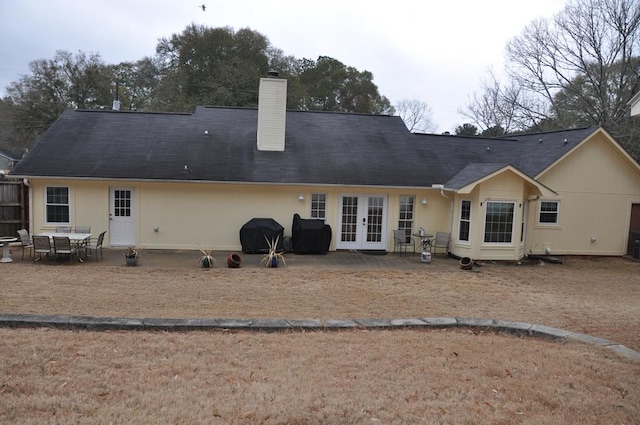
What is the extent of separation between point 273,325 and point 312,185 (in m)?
8.56

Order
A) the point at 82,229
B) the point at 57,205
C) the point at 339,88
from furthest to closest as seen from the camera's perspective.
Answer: the point at 339,88, the point at 57,205, the point at 82,229

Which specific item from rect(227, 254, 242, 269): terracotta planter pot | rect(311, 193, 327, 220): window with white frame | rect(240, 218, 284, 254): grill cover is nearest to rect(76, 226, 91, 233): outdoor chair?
rect(240, 218, 284, 254): grill cover

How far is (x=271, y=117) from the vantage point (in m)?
15.8

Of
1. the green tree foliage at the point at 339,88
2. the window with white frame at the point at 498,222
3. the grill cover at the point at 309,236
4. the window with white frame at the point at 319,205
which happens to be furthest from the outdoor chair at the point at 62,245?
the green tree foliage at the point at 339,88

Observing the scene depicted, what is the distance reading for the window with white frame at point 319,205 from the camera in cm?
1476

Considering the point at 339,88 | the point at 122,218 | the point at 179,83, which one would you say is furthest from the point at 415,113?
the point at 122,218

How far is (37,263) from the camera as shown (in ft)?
37.5

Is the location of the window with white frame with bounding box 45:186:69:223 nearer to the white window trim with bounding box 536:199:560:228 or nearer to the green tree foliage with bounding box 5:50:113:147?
the white window trim with bounding box 536:199:560:228

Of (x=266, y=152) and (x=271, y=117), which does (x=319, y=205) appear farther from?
(x=271, y=117)

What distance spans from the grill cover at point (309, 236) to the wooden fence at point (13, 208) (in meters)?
8.65

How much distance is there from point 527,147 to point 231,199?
11990 millimetres

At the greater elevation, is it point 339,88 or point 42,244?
point 339,88

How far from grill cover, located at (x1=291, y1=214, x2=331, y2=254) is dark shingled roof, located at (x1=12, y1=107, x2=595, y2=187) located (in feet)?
4.42

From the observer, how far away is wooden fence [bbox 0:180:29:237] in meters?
14.1
